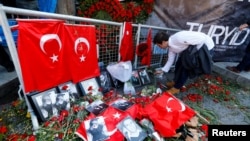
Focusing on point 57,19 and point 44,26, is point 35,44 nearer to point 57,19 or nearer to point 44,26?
point 44,26

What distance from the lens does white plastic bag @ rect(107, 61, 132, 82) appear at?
3569 mm

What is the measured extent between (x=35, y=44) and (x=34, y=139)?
1116mm

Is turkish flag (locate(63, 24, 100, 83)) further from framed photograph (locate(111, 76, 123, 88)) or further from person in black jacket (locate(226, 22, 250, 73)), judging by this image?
person in black jacket (locate(226, 22, 250, 73))

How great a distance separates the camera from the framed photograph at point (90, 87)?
3.10 metres

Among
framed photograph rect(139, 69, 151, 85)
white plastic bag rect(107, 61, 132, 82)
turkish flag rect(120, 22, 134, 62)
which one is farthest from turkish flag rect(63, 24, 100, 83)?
framed photograph rect(139, 69, 151, 85)

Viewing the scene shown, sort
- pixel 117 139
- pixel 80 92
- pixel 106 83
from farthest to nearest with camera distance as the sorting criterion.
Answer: pixel 106 83 < pixel 80 92 < pixel 117 139

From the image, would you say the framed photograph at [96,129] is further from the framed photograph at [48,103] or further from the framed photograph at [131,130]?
the framed photograph at [48,103]

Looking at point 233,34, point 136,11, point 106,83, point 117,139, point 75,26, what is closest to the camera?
point 117,139

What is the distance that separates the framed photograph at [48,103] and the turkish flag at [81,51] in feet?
1.26

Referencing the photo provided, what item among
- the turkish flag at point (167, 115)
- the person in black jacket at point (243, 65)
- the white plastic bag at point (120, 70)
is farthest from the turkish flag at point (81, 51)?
the person in black jacket at point (243, 65)

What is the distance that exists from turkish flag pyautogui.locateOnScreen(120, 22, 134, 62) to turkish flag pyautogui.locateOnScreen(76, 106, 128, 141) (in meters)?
1.50

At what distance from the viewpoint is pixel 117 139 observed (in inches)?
88.0

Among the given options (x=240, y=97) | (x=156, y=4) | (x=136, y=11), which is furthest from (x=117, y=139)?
(x=156, y=4)

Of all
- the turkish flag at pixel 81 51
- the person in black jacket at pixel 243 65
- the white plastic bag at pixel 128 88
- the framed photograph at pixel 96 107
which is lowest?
the white plastic bag at pixel 128 88
